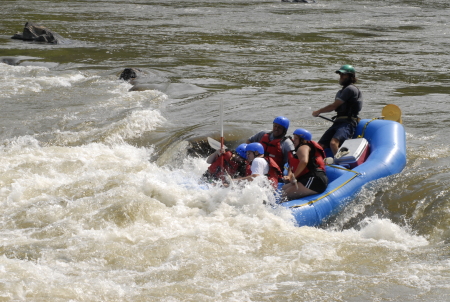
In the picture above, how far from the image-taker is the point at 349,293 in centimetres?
473

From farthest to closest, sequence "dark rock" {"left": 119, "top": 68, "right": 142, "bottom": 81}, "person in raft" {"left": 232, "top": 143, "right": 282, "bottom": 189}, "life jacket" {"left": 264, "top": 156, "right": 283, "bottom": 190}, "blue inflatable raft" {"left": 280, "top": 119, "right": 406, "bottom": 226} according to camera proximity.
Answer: "dark rock" {"left": 119, "top": 68, "right": 142, "bottom": 81}
"life jacket" {"left": 264, "top": 156, "right": 283, "bottom": 190}
"person in raft" {"left": 232, "top": 143, "right": 282, "bottom": 189}
"blue inflatable raft" {"left": 280, "top": 119, "right": 406, "bottom": 226}

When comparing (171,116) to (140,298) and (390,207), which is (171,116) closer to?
(390,207)

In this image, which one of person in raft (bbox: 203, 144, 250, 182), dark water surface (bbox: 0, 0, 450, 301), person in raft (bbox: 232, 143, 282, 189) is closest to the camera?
dark water surface (bbox: 0, 0, 450, 301)

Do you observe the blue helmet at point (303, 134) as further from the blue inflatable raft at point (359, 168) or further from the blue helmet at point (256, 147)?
the blue inflatable raft at point (359, 168)

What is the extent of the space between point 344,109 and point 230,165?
1.93 m

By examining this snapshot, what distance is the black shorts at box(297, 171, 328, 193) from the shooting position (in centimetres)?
650

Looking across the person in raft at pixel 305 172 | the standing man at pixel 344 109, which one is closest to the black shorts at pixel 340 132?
the standing man at pixel 344 109

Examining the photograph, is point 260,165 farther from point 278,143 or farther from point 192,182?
point 192,182

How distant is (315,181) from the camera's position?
6504 mm

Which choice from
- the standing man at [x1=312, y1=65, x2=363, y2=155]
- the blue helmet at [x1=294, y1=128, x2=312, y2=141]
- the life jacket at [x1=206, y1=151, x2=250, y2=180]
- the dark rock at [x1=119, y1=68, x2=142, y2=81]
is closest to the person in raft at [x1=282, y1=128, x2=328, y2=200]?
the blue helmet at [x1=294, y1=128, x2=312, y2=141]

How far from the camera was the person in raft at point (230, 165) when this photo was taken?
6.83m

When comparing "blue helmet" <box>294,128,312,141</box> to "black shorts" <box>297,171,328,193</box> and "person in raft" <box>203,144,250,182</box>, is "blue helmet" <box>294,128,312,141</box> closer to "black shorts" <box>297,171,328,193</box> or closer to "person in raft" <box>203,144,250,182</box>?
"black shorts" <box>297,171,328,193</box>

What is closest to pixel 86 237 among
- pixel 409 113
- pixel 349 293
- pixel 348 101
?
pixel 349 293

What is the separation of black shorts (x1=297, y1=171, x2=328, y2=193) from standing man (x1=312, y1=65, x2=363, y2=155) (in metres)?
1.27
